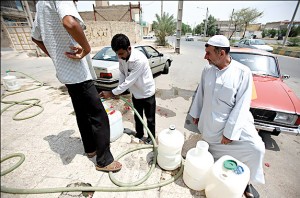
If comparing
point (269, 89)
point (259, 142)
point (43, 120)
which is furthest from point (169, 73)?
point (259, 142)

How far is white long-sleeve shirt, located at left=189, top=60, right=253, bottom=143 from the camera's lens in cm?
163

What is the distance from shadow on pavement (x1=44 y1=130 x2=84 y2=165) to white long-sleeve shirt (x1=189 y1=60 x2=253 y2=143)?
1.98m

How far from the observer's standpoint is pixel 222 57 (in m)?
1.64

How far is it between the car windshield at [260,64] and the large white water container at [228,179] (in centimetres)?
288

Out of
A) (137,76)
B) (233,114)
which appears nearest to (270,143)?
(233,114)

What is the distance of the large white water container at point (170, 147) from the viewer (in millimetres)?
1876

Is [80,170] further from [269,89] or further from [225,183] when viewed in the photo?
[269,89]

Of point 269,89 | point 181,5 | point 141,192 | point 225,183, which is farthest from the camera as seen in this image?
point 181,5

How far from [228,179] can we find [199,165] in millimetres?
297

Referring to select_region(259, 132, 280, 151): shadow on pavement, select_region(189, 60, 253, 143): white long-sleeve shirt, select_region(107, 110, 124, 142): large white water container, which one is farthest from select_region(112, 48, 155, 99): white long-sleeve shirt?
select_region(259, 132, 280, 151): shadow on pavement

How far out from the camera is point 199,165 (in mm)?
1667

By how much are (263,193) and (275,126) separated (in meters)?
1.17

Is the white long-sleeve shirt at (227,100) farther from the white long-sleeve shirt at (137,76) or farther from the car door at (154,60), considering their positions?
the car door at (154,60)

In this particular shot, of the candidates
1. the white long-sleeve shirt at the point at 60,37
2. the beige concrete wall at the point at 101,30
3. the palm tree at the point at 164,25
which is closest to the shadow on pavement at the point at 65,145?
the white long-sleeve shirt at the point at 60,37
